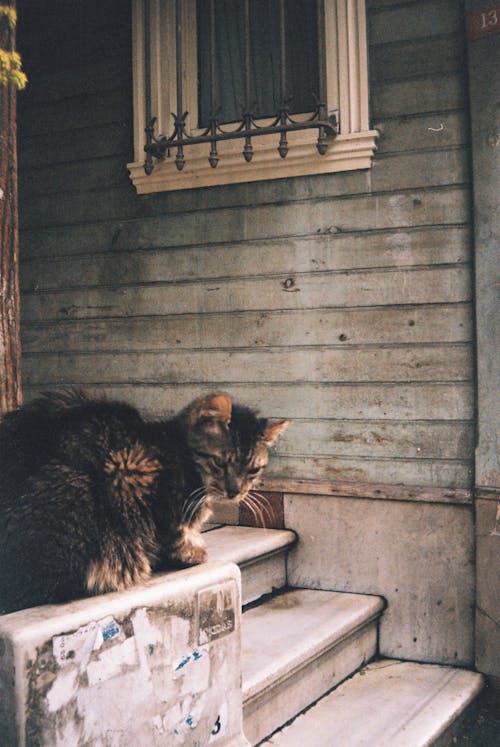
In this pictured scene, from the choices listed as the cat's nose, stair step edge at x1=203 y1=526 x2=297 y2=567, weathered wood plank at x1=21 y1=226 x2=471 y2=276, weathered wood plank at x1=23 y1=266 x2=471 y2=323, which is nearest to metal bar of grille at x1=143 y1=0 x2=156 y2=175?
weathered wood plank at x1=21 y1=226 x2=471 y2=276

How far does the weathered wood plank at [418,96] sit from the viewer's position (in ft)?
10.9

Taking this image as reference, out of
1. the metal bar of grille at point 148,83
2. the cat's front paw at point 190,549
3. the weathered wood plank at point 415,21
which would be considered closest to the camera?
the cat's front paw at point 190,549

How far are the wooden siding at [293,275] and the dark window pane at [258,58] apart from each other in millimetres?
352

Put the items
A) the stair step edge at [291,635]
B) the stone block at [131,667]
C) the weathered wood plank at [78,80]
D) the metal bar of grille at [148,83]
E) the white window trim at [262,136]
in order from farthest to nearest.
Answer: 1. the weathered wood plank at [78,80]
2. the metal bar of grille at [148,83]
3. the white window trim at [262,136]
4. the stair step edge at [291,635]
5. the stone block at [131,667]

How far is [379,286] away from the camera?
3461 mm

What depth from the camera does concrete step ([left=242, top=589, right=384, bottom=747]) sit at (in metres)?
2.60

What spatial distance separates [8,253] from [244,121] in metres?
1.61

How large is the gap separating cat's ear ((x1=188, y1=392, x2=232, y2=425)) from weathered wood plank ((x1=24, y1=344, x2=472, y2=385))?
141cm

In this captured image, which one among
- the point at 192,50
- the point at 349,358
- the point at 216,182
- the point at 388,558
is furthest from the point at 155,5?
the point at 388,558

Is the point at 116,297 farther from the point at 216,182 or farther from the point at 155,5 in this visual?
the point at 155,5

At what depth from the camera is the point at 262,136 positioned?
362 cm

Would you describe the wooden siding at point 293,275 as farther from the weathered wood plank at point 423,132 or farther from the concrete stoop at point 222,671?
the concrete stoop at point 222,671

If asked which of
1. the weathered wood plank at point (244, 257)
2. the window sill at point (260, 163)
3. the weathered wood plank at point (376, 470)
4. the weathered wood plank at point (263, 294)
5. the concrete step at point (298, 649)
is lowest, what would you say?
the concrete step at point (298, 649)

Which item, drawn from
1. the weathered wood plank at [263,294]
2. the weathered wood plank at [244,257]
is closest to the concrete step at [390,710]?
the weathered wood plank at [263,294]
